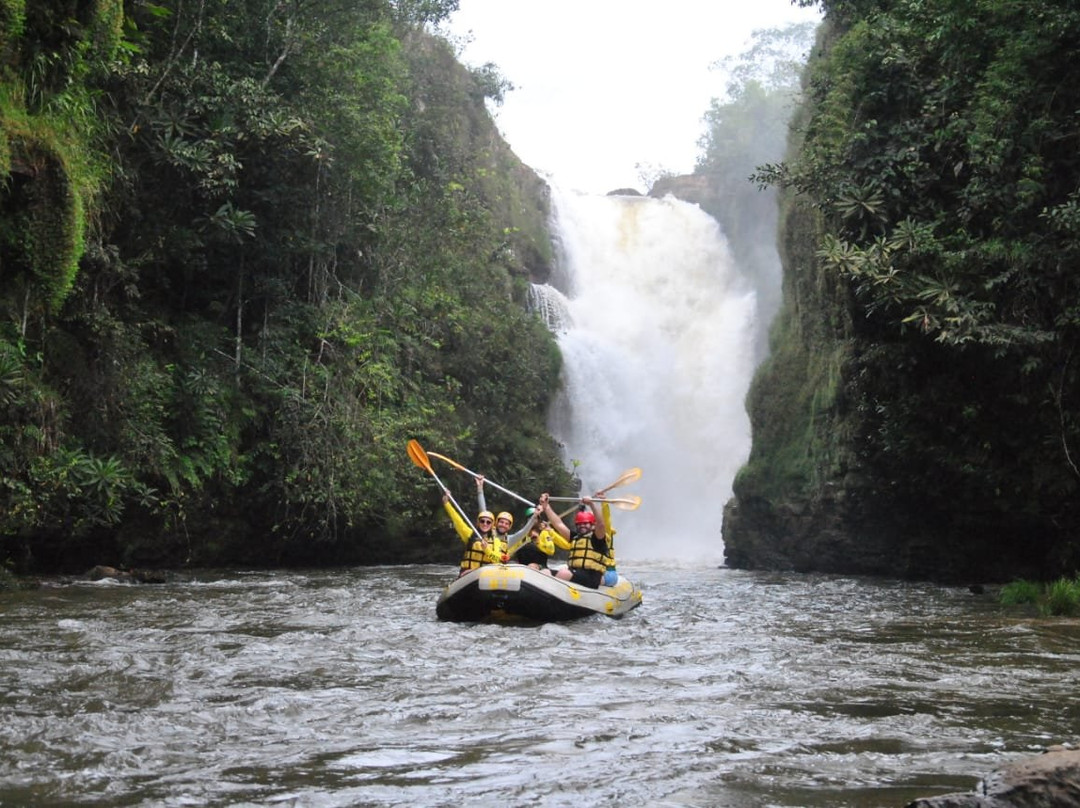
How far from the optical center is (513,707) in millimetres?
6344

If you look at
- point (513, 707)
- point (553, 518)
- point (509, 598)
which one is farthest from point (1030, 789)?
point (553, 518)

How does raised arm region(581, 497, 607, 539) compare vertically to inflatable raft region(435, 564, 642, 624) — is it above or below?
above

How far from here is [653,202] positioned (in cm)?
3900

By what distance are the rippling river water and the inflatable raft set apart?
0.25 m

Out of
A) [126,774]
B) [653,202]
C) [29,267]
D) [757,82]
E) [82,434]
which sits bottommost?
[126,774]

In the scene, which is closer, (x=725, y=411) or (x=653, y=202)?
(x=725, y=411)

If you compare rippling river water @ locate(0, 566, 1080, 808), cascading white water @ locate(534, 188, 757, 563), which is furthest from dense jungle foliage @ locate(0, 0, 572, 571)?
cascading white water @ locate(534, 188, 757, 563)

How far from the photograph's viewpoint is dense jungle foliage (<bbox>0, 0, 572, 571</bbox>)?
13031 mm

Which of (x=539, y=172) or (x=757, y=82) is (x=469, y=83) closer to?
(x=539, y=172)

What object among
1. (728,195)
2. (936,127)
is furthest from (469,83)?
(936,127)

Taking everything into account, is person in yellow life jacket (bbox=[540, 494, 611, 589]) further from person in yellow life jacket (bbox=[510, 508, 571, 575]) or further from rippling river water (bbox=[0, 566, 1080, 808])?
person in yellow life jacket (bbox=[510, 508, 571, 575])

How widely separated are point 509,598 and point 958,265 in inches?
241

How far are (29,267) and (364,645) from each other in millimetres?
6689

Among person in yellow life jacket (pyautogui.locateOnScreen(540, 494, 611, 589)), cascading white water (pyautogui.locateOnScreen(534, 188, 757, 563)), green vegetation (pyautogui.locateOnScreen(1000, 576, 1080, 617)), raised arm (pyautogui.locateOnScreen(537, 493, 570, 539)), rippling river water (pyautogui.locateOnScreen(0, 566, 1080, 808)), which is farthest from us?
cascading white water (pyautogui.locateOnScreen(534, 188, 757, 563))
